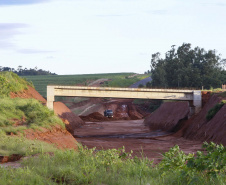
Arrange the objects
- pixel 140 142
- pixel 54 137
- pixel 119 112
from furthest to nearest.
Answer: pixel 119 112
pixel 140 142
pixel 54 137

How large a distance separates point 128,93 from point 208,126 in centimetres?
1323

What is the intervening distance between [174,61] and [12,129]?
2410 inches

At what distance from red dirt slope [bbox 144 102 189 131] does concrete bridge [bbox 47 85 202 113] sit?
3846 mm

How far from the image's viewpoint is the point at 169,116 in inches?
2457

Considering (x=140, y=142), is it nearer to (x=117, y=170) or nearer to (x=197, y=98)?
(x=197, y=98)

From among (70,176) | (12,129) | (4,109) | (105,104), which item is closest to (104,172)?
(70,176)

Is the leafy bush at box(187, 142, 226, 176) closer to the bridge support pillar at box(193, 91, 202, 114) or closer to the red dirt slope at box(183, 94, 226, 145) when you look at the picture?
the red dirt slope at box(183, 94, 226, 145)

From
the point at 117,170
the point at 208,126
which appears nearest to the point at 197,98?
the point at 208,126

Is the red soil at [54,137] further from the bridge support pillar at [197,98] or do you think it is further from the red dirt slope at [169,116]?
the red dirt slope at [169,116]

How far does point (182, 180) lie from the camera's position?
31.7 feet

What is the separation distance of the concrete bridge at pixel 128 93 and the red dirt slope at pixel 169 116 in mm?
3846

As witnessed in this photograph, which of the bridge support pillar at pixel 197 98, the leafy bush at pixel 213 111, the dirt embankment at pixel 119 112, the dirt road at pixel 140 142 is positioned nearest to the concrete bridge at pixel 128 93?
the bridge support pillar at pixel 197 98

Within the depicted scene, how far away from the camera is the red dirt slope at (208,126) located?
1411 inches

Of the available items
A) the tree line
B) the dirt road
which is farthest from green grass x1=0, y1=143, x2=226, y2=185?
the tree line
